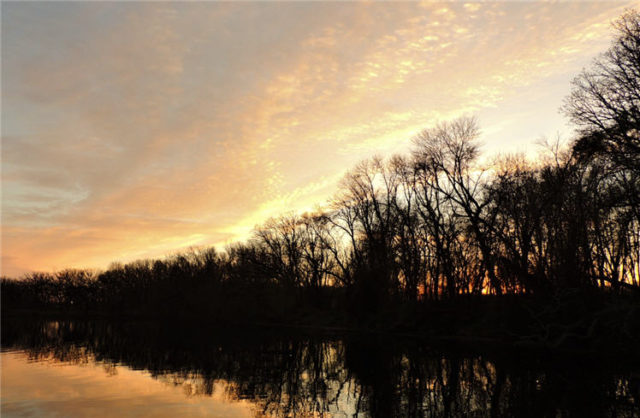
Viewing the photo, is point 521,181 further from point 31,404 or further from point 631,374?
point 31,404

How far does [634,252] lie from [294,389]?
92.8 ft

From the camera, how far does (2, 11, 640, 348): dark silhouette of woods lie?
27047 millimetres

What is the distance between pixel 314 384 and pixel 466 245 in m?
33.7

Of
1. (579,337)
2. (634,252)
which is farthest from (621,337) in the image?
(634,252)

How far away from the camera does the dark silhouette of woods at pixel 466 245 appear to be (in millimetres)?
27047

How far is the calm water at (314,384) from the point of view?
51.9ft

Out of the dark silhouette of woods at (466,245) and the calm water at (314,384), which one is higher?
the dark silhouette of woods at (466,245)

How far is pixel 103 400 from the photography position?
18.0m

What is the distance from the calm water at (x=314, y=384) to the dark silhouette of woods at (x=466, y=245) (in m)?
7.76

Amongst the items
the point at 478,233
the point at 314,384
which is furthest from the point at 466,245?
the point at 314,384

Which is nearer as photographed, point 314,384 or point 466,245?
point 314,384

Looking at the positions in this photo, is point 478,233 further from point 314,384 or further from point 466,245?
point 314,384

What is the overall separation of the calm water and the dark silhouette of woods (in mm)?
7764

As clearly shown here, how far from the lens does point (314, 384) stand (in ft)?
68.3
